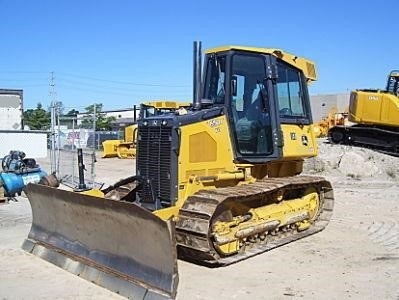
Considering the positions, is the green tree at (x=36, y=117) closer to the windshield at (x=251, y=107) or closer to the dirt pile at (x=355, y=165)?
the dirt pile at (x=355, y=165)

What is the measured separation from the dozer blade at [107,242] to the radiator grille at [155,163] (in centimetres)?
104

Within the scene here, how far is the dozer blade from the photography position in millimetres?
5465

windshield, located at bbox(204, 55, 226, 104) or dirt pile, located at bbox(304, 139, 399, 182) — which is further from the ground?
windshield, located at bbox(204, 55, 226, 104)

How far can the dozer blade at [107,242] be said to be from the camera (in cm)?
546

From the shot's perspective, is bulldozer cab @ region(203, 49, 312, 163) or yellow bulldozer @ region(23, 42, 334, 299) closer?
yellow bulldozer @ region(23, 42, 334, 299)

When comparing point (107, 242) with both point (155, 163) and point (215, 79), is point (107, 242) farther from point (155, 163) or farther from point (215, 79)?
point (215, 79)

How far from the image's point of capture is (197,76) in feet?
24.8

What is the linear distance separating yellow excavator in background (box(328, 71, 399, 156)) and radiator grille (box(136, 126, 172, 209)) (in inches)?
578

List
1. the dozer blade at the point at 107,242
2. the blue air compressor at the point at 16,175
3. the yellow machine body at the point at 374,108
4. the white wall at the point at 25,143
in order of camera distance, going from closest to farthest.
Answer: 1. the dozer blade at the point at 107,242
2. the blue air compressor at the point at 16,175
3. the yellow machine body at the point at 374,108
4. the white wall at the point at 25,143

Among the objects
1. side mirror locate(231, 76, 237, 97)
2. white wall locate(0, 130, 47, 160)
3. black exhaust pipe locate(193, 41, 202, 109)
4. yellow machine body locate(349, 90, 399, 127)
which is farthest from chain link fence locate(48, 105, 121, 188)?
yellow machine body locate(349, 90, 399, 127)

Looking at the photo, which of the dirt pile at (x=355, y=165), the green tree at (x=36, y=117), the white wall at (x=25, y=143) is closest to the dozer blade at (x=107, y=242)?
the dirt pile at (x=355, y=165)

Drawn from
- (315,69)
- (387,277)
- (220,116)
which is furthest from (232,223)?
(315,69)

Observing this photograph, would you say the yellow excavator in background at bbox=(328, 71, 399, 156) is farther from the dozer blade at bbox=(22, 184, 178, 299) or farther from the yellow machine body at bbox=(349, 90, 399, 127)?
the dozer blade at bbox=(22, 184, 178, 299)

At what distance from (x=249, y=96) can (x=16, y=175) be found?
25.2 ft
